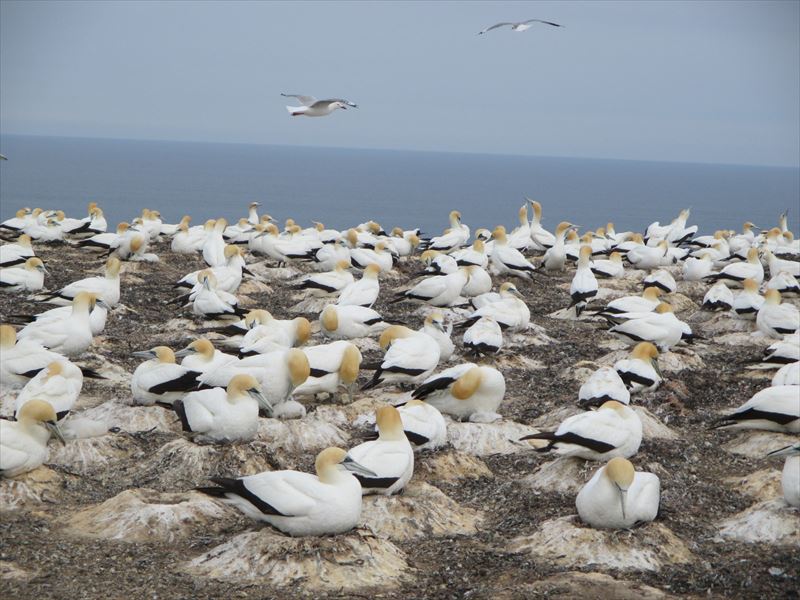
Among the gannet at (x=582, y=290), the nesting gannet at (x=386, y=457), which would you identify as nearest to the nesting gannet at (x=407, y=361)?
the nesting gannet at (x=386, y=457)

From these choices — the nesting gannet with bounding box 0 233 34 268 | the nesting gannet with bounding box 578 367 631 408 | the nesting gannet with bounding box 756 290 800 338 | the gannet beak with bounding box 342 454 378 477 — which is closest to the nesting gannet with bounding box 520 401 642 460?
the nesting gannet with bounding box 578 367 631 408

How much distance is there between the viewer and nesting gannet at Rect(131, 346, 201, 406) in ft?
33.9

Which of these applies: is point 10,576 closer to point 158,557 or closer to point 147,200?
point 158,557

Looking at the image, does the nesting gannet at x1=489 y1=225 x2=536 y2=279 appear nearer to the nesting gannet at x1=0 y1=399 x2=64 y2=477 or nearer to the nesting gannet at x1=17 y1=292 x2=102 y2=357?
the nesting gannet at x1=17 y1=292 x2=102 y2=357

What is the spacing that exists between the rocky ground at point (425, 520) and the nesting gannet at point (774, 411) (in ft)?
0.57

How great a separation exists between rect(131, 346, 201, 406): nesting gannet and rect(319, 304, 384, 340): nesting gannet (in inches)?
141

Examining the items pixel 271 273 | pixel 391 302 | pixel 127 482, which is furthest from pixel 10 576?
pixel 271 273

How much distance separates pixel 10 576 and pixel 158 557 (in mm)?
977

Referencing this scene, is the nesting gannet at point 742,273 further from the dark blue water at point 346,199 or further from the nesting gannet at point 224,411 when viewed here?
the dark blue water at point 346,199

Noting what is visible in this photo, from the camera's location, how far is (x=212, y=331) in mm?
14523

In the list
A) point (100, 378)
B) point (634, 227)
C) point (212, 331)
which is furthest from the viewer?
point (634, 227)

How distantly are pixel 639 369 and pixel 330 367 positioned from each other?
136 inches

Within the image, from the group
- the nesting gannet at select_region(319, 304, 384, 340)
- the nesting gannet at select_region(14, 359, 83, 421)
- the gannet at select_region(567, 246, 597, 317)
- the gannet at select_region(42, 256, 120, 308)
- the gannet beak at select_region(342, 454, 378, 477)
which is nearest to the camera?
the gannet beak at select_region(342, 454, 378, 477)

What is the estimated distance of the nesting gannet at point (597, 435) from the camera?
9062 millimetres
